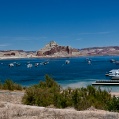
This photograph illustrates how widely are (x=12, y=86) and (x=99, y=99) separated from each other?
18286 millimetres

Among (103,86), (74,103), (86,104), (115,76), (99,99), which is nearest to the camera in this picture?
(86,104)

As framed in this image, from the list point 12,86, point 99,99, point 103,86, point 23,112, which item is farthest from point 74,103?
point 103,86

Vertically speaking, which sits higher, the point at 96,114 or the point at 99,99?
the point at 96,114

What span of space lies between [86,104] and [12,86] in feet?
75.2

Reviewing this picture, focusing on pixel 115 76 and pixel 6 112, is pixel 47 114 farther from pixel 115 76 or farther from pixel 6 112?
pixel 115 76

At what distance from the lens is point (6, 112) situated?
11484 mm

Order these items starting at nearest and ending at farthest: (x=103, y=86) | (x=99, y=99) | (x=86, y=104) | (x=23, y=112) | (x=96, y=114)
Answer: (x=96, y=114) → (x=23, y=112) → (x=86, y=104) → (x=99, y=99) → (x=103, y=86)

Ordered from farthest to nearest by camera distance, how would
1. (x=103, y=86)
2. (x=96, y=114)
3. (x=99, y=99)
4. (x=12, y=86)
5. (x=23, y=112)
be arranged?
(x=103, y=86) < (x=12, y=86) < (x=99, y=99) < (x=23, y=112) < (x=96, y=114)

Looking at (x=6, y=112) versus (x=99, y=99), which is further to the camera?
(x=99, y=99)

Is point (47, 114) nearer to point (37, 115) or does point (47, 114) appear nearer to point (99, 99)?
point (37, 115)

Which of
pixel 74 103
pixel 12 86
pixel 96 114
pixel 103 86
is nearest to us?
pixel 96 114

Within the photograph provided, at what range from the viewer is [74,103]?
20.8m

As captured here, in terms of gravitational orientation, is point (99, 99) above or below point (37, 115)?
below

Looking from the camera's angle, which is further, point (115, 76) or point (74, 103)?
point (115, 76)
